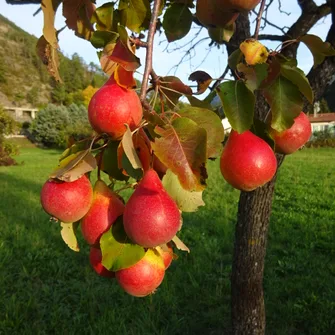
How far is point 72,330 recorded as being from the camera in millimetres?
2799

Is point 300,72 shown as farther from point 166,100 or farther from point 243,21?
point 243,21

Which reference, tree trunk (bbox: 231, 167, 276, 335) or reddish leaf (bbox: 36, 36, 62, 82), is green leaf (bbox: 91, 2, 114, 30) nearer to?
reddish leaf (bbox: 36, 36, 62, 82)

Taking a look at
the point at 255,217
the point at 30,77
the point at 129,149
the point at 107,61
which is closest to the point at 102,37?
the point at 107,61

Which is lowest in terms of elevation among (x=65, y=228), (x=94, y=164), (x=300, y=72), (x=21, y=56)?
(x=21, y=56)

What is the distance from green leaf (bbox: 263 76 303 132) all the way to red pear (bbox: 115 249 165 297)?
0.33 metres

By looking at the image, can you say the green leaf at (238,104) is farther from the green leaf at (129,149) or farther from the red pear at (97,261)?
the red pear at (97,261)

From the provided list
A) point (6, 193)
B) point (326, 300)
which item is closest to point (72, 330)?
point (326, 300)

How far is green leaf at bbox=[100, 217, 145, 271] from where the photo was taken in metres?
0.63

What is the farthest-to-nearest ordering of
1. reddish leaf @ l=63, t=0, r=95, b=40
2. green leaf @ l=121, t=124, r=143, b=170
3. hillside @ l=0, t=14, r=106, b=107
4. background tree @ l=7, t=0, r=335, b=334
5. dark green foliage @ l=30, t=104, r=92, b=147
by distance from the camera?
hillside @ l=0, t=14, r=106, b=107
dark green foliage @ l=30, t=104, r=92, b=147
background tree @ l=7, t=0, r=335, b=334
reddish leaf @ l=63, t=0, r=95, b=40
green leaf @ l=121, t=124, r=143, b=170

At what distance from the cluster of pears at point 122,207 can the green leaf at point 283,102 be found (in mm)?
259

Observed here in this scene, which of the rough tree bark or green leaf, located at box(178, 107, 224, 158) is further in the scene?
the rough tree bark

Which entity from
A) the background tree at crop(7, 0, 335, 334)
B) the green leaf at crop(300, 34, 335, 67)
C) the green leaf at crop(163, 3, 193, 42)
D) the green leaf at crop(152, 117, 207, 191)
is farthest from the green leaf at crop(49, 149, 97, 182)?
the background tree at crop(7, 0, 335, 334)

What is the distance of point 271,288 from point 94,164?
315 cm

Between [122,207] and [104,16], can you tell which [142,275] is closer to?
[122,207]
